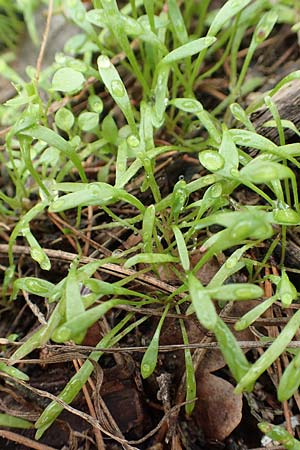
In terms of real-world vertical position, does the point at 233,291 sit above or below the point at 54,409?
above

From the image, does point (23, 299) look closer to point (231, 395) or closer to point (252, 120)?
point (231, 395)

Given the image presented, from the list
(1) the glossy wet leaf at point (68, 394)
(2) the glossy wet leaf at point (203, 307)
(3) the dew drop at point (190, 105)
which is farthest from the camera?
(3) the dew drop at point (190, 105)

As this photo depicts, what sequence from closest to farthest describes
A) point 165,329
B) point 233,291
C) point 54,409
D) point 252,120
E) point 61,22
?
point 233,291
point 54,409
point 165,329
point 252,120
point 61,22

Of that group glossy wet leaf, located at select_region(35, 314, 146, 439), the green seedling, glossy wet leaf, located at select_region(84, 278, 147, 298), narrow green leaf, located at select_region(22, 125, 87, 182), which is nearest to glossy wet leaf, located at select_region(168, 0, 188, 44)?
narrow green leaf, located at select_region(22, 125, 87, 182)

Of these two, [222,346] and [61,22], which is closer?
[222,346]

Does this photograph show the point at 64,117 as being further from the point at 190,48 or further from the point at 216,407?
the point at 216,407

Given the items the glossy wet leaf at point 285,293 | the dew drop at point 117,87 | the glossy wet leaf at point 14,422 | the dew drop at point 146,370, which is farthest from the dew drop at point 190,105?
the glossy wet leaf at point 14,422

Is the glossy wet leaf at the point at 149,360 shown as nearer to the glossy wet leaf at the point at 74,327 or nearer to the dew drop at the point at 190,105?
the glossy wet leaf at the point at 74,327

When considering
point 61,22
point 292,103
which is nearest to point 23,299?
point 292,103

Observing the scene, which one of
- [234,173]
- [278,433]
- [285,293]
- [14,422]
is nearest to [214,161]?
[234,173]
